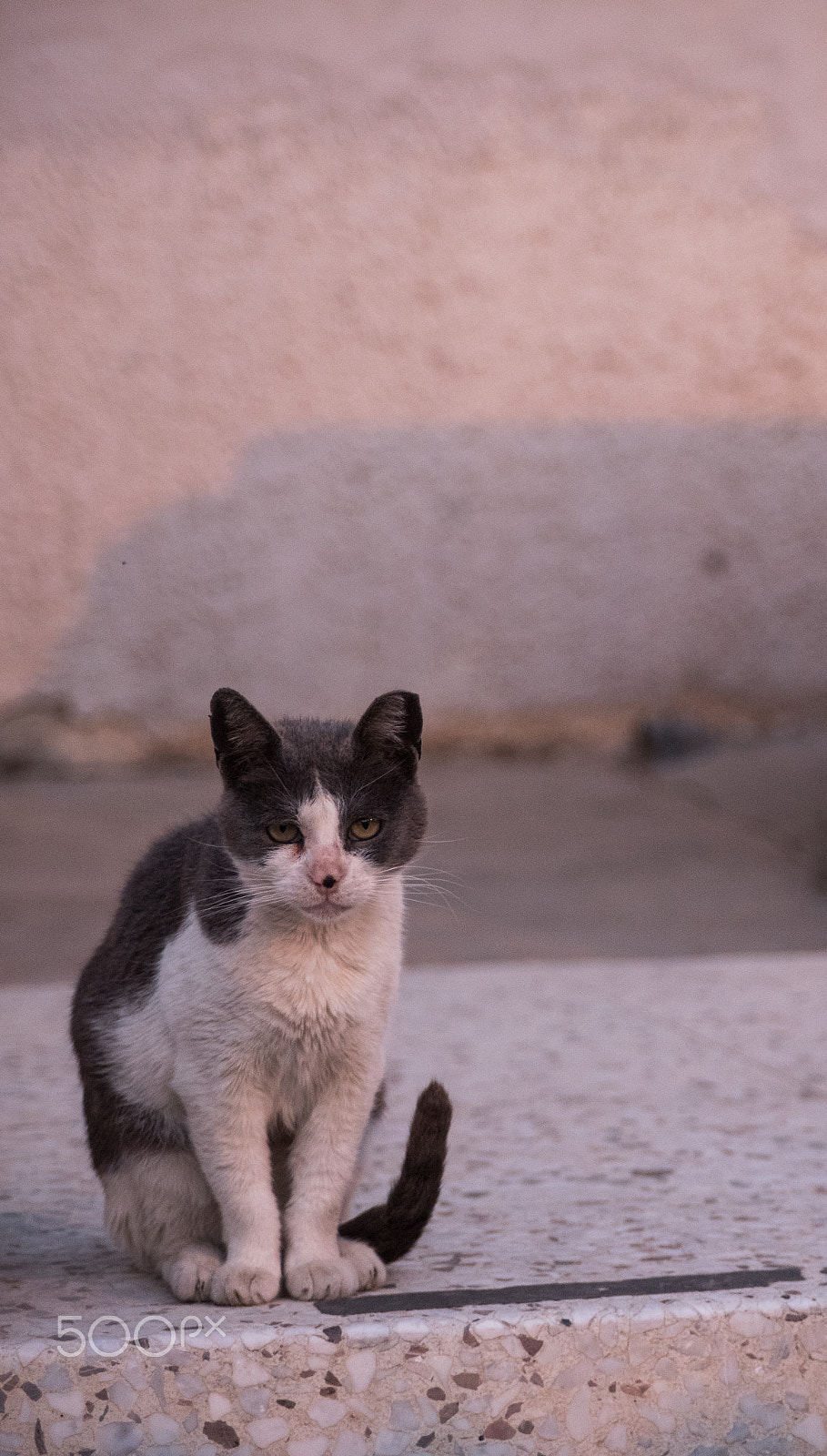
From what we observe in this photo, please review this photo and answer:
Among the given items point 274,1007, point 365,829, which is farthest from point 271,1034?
point 365,829

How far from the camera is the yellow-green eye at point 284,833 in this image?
1.48 meters

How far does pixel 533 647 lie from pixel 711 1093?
492cm

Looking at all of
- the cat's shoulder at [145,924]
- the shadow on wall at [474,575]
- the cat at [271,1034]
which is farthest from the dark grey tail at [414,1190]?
the shadow on wall at [474,575]

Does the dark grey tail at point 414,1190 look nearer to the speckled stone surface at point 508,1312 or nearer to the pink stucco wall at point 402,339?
the speckled stone surface at point 508,1312

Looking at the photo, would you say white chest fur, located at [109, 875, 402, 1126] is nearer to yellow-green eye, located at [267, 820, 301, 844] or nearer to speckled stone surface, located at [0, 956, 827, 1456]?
yellow-green eye, located at [267, 820, 301, 844]

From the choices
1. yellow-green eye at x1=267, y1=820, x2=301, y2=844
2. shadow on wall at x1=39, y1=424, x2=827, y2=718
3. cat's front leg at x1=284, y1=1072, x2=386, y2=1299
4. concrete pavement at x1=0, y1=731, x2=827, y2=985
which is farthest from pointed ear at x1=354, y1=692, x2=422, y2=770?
shadow on wall at x1=39, y1=424, x2=827, y2=718

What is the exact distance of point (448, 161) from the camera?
22.3ft

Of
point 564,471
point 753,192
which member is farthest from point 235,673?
point 753,192

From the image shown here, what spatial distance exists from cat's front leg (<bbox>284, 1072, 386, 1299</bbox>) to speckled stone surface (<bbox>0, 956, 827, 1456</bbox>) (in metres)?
0.07

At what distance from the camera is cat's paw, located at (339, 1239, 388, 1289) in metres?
1.49

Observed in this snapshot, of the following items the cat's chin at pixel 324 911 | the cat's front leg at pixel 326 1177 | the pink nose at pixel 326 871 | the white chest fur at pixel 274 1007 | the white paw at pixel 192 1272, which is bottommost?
the white paw at pixel 192 1272

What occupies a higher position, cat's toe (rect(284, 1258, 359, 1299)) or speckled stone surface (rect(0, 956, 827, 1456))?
cat's toe (rect(284, 1258, 359, 1299))

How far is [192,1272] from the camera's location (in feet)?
4.87
